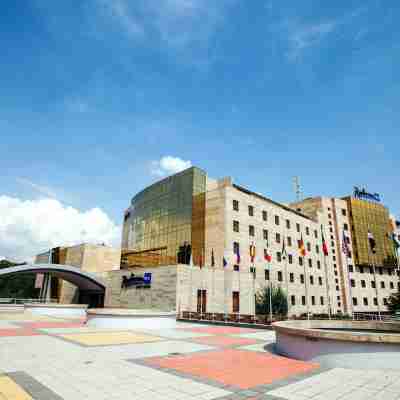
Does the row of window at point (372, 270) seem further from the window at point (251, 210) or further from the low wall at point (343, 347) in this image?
the low wall at point (343, 347)

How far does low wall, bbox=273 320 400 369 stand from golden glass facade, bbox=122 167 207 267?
35.5 metres

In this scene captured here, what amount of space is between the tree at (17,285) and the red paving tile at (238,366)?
12188 cm

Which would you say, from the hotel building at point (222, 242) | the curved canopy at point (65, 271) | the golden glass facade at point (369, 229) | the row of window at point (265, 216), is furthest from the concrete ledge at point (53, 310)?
the golden glass facade at point (369, 229)

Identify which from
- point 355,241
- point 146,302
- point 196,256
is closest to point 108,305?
point 146,302

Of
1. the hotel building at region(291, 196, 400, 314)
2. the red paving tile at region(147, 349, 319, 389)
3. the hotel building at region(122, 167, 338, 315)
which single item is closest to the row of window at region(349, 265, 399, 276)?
the hotel building at region(291, 196, 400, 314)

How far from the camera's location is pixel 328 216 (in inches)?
2940

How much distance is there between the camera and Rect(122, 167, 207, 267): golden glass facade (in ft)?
165

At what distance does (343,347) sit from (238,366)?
365cm

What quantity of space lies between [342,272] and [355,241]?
9751 millimetres

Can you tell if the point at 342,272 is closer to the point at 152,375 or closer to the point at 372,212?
the point at 372,212

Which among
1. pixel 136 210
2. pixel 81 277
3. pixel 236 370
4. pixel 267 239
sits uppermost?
pixel 136 210

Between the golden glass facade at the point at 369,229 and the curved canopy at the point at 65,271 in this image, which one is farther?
the golden glass facade at the point at 369,229

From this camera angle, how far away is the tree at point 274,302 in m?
41.1

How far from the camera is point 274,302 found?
41344mm
